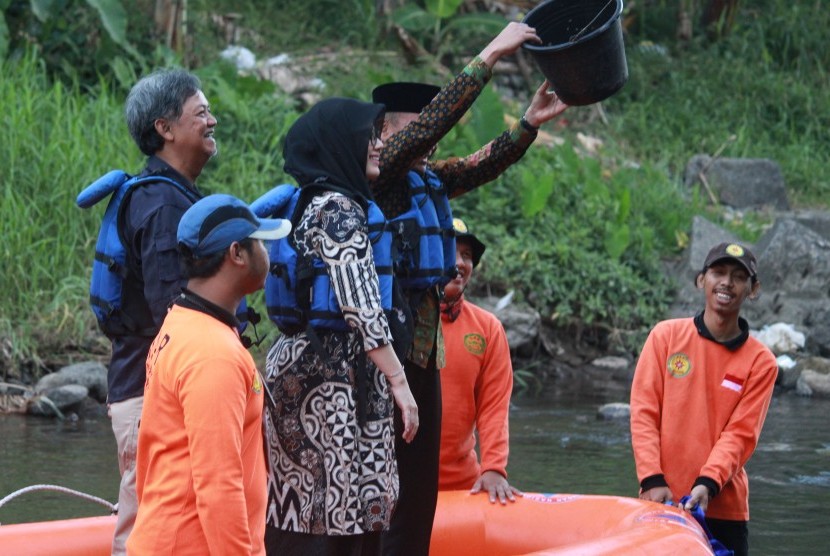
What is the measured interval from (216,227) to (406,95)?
4.49ft

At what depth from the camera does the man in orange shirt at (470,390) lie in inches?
175

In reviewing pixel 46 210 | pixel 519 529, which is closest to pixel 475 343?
pixel 519 529

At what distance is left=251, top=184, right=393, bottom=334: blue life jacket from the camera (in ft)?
11.1

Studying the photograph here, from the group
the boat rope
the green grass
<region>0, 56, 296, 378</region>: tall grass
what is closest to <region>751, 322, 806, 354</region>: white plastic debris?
the green grass

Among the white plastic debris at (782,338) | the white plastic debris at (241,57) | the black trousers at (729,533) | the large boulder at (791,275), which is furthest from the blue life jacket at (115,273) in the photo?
the white plastic debris at (241,57)

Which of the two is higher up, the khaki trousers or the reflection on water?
the khaki trousers

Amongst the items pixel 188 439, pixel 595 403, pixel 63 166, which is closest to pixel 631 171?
pixel 595 403

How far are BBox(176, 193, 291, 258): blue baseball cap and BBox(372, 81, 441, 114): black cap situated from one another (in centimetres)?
126

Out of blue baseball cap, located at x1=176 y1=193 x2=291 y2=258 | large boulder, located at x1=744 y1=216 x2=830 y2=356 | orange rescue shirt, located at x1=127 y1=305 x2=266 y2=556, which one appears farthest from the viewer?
large boulder, located at x1=744 y1=216 x2=830 y2=356

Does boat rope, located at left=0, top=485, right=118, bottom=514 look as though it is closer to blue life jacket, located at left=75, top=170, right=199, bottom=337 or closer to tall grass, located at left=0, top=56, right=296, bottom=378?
blue life jacket, located at left=75, top=170, right=199, bottom=337

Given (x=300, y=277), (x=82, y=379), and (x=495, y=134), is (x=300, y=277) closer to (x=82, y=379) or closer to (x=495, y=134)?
(x=82, y=379)

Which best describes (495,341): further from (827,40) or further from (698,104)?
(827,40)

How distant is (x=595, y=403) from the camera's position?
9203mm

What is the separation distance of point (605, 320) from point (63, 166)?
4.22 metres
